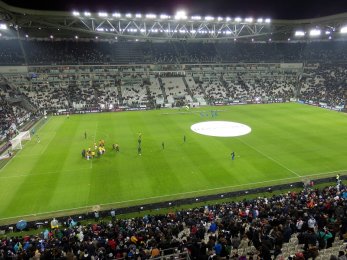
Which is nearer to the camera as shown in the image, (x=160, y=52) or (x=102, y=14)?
(x=102, y=14)

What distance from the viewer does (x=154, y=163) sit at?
3127 centimetres

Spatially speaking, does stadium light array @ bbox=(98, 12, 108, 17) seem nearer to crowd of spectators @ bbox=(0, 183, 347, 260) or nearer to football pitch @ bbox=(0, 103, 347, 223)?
football pitch @ bbox=(0, 103, 347, 223)

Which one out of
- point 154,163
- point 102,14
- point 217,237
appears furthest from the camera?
point 102,14

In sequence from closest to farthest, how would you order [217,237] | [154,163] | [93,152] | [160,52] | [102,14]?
[217,237] < [154,163] < [93,152] < [102,14] < [160,52]

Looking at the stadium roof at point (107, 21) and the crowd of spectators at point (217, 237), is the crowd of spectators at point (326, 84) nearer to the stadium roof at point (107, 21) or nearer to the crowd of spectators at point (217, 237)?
the stadium roof at point (107, 21)

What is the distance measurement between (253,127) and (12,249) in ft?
124

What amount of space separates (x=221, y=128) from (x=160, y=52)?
4475 cm

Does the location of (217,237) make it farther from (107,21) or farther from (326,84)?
(326,84)

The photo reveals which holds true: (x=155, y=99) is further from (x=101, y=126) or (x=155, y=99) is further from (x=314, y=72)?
(x=314, y=72)

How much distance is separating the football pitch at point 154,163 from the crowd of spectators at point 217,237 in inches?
250

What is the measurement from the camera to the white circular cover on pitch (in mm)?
42250

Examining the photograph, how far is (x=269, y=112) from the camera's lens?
57.4 meters

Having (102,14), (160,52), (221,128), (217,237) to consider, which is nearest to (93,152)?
(221,128)

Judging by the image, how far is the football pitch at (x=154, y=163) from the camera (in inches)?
967
